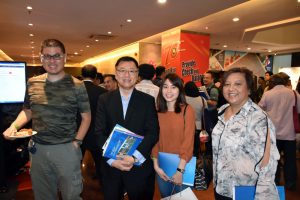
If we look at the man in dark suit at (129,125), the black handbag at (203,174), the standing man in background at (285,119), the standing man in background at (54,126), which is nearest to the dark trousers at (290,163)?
the standing man in background at (285,119)

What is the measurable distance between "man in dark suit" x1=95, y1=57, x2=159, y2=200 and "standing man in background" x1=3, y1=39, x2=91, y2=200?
0.23 meters

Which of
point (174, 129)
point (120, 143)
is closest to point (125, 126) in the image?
point (120, 143)

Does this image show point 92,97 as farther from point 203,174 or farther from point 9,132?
point 203,174

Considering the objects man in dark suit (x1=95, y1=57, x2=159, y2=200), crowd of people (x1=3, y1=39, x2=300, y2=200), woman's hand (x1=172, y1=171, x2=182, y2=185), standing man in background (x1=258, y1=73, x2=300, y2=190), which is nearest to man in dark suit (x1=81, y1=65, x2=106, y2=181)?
crowd of people (x1=3, y1=39, x2=300, y2=200)

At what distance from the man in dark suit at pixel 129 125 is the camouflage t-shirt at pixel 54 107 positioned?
0.23 meters

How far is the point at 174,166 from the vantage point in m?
1.81

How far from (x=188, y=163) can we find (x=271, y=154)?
655 millimetres

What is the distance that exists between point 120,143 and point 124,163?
0.16m

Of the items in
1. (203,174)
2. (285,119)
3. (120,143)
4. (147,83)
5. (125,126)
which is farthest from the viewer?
(285,119)

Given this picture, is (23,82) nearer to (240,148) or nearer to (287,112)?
(240,148)

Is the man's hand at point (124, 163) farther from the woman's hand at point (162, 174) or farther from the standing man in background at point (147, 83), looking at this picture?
the standing man in background at point (147, 83)

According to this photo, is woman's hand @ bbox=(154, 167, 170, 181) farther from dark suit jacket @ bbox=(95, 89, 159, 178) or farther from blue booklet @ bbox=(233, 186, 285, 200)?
blue booklet @ bbox=(233, 186, 285, 200)

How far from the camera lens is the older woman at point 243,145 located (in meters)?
1.37

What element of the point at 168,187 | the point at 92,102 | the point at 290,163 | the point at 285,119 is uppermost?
the point at 92,102
